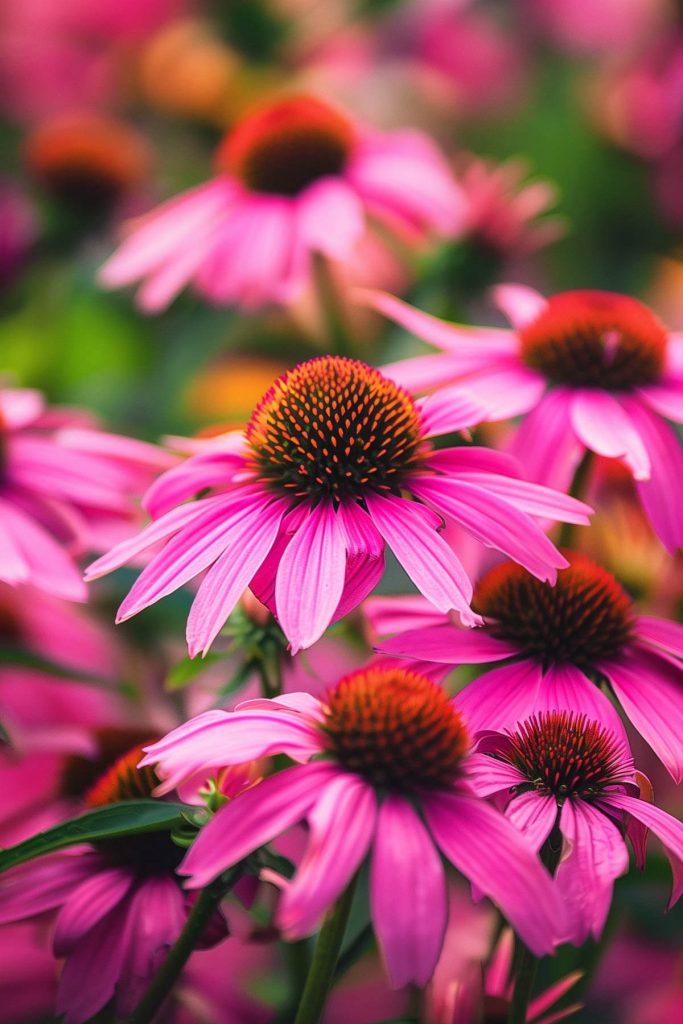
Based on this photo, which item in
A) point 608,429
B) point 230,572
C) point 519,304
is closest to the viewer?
point 230,572

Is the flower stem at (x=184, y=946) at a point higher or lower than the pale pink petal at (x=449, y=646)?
lower

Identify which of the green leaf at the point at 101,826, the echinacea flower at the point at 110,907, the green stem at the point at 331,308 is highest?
the green stem at the point at 331,308

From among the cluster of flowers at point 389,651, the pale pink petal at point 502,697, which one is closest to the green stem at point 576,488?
the cluster of flowers at point 389,651

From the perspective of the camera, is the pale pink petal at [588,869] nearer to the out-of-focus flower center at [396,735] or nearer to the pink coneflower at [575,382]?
the out-of-focus flower center at [396,735]

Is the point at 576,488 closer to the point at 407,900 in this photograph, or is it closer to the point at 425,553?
the point at 425,553

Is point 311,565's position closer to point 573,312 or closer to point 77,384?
A: point 573,312

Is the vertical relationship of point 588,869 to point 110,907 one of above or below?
above

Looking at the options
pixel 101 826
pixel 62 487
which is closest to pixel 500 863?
pixel 101 826
